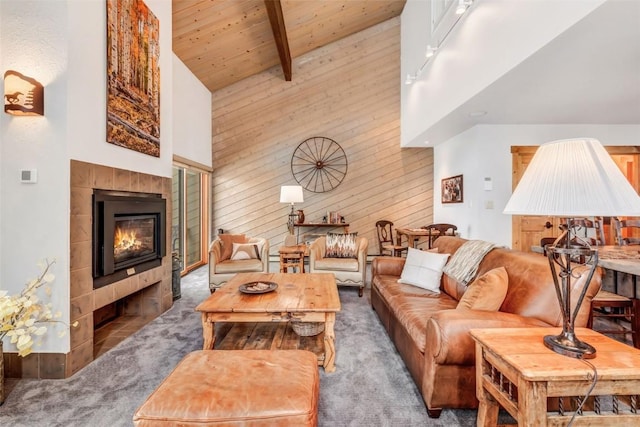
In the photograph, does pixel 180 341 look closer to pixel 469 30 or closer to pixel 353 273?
pixel 353 273

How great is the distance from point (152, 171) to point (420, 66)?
4434 millimetres

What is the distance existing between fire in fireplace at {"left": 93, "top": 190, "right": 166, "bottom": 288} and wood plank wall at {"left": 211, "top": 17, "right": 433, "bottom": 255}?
2.89m

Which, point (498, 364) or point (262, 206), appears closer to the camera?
point (498, 364)

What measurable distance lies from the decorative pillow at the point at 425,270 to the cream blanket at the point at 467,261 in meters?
0.08

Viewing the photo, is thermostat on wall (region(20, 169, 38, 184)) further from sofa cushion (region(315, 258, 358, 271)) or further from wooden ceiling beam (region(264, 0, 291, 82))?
wooden ceiling beam (region(264, 0, 291, 82))

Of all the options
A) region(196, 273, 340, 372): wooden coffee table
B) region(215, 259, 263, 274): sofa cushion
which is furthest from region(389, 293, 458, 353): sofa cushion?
region(215, 259, 263, 274): sofa cushion

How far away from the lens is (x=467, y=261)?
2.52 meters

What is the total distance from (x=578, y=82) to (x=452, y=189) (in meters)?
2.53

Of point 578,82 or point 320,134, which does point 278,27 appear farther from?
point 578,82

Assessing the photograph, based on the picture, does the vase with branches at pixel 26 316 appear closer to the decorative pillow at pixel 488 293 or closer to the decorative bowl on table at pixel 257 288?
the decorative bowl on table at pixel 257 288

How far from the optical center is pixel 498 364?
1347 millimetres

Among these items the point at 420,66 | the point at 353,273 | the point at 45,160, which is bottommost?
the point at 353,273

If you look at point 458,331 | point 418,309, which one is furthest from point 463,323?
point 418,309

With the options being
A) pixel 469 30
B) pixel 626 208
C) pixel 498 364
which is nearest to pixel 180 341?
pixel 498 364
